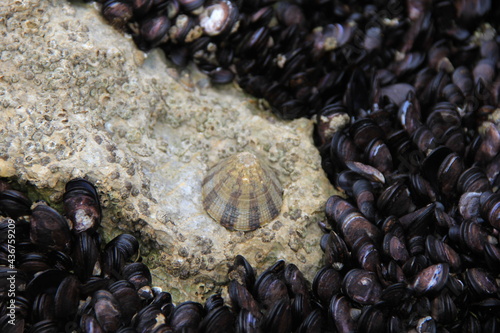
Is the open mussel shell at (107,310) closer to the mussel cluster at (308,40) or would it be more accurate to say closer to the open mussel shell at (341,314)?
the open mussel shell at (341,314)

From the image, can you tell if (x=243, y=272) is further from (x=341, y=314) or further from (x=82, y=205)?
(x=82, y=205)

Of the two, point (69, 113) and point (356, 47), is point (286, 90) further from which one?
point (69, 113)

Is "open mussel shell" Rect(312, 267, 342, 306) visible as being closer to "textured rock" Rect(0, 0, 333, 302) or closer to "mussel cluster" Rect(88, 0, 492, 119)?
"textured rock" Rect(0, 0, 333, 302)

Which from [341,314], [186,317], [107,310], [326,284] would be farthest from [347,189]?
[107,310]

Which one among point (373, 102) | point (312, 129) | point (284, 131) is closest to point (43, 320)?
point (284, 131)

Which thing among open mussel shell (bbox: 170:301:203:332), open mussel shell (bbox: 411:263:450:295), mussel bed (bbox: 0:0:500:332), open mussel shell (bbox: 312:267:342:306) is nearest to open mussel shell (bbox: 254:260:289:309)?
mussel bed (bbox: 0:0:500:332)
